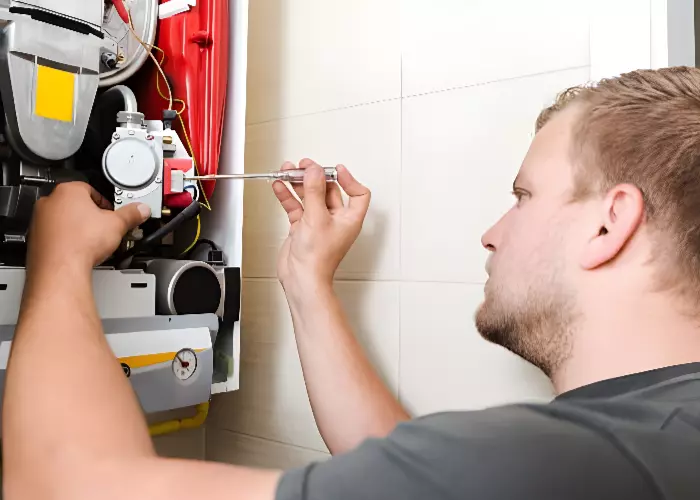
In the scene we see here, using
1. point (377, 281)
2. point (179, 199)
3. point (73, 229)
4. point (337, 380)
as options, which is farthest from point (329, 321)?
point (73, 229)

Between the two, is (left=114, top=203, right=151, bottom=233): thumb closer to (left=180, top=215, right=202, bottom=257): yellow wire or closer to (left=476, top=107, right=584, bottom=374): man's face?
(left=180, top=215, right=202, bottom=257): yellow wire

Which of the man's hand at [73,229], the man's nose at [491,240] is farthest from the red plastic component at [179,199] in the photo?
the man's nose at [491,240]

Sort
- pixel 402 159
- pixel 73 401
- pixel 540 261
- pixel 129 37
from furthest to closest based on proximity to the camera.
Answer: pixel 402 159 → pixel 129 37 → pixel 540 261 → pixel 73 401

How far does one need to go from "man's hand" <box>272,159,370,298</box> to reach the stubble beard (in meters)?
0.33

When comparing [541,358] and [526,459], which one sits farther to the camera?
[541,358]

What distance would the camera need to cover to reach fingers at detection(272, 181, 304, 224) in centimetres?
112

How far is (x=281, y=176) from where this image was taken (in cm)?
110

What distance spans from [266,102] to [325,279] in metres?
0.54

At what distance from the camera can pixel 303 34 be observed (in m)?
1.38

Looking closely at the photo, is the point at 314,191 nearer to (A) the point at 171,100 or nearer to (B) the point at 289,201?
(B) the point at 289,201

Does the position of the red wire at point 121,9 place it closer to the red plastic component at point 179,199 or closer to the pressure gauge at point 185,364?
the red plastic component at point 179,199

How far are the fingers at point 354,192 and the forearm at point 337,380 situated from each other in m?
0.15

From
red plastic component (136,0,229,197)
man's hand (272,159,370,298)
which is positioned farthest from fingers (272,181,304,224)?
red plastic component (136,0,229,197)

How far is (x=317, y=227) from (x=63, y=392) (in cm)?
52
